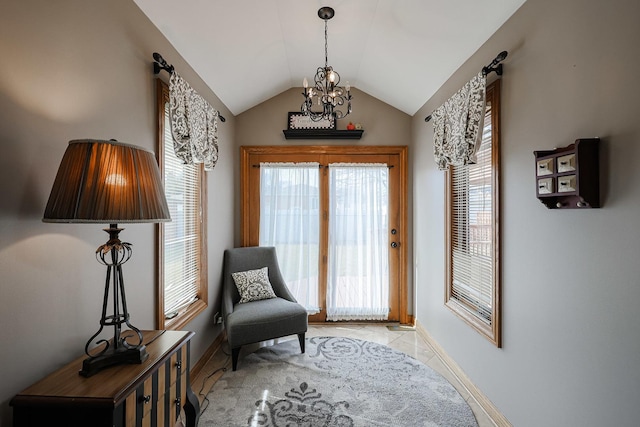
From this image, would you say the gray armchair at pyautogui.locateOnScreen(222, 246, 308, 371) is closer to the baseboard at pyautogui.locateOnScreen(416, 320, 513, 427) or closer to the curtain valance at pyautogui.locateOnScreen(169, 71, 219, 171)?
the curtain valance at pyautogui.locateOnScreen(169, 71, 219, 171)

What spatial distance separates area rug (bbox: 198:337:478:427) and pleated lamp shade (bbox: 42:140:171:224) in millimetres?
1674

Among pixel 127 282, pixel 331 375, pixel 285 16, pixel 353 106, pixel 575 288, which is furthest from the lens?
pixel 353 106

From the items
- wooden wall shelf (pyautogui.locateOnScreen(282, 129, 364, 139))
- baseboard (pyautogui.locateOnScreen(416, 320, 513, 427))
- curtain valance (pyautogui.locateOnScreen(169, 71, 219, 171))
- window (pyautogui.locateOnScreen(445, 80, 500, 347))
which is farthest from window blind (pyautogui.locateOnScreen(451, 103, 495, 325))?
curtain valance (pyautogui.locateOnScreen(169, 71, 219, 171))

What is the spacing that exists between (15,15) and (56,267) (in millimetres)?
921

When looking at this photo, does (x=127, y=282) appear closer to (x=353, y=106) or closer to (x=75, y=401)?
(x=75, y=401)

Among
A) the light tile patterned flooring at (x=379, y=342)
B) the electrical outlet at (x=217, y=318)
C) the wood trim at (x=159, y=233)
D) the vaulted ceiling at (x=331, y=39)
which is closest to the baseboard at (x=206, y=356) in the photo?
the light tile patterned flooring at (x=379, y=342)

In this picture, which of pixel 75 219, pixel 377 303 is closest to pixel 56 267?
pixel 75 219

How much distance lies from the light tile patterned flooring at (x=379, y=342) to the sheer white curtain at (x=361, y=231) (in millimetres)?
237

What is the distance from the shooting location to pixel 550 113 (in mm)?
1599

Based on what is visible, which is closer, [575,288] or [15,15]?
[15,15]

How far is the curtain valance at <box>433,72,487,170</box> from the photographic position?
6.86ft

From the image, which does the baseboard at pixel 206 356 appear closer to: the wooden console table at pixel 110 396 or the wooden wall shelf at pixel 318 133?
the wooden console table at pixel 110 396

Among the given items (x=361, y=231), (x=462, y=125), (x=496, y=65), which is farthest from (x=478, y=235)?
(x=361, y=231)

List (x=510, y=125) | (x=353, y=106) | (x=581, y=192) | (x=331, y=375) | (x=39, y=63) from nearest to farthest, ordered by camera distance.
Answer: (x=39, y=63)
(x=581, y=192)
(x=510, y=125)
(x=331, y=375)
(x=353, y=106)
